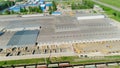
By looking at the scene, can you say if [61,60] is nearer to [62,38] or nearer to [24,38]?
[62,38]

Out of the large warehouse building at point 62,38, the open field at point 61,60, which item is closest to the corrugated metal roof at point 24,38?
the large warehouse building at point 62,38

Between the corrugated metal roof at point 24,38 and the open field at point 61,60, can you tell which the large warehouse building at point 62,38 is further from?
the open field at point 61,60

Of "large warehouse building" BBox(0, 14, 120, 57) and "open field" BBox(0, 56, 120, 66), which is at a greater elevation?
"open field" BBox(0, 56, 120, 66)

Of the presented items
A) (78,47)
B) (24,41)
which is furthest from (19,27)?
(78,47)

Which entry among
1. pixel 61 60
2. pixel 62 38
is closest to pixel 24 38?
pixel 62 38

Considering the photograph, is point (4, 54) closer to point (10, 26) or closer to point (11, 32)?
point (11, 32)

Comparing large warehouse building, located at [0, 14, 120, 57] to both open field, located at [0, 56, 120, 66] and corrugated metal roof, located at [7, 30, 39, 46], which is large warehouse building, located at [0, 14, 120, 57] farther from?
open field, located at [0, 56, 120, 66]

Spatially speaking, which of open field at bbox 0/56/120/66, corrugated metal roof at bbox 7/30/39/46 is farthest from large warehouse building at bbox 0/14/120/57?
open field at bbox 0/56/120/66
